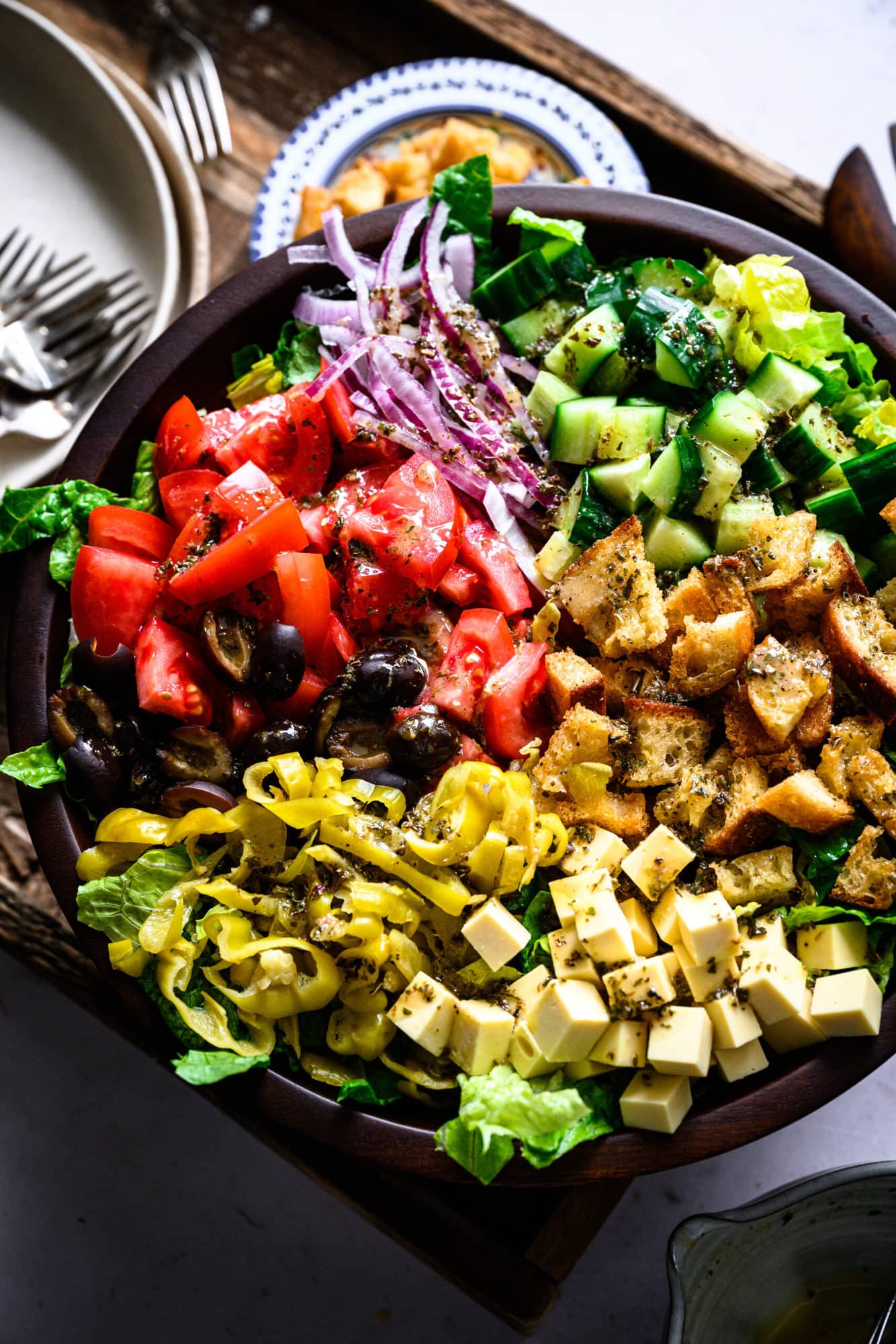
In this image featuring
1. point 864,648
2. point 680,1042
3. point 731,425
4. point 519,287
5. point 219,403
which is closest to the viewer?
point 680,1042

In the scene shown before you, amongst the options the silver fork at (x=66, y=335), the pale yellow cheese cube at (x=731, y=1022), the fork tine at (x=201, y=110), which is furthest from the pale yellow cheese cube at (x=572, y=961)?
the fork tine at (x=201, y=110)

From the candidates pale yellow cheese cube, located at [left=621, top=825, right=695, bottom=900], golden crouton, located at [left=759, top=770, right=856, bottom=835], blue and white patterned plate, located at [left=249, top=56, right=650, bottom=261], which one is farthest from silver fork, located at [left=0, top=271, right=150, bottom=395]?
golden crouton, located at [left=759, top=770, right=856, bottom=835]

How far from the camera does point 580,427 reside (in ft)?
8.18

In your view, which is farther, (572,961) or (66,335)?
(66,335)

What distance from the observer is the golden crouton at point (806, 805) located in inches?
85.8

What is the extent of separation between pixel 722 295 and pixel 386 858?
1.54m

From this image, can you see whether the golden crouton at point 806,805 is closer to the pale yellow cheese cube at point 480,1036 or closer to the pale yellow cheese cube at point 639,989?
the pale yellow cheese cube at point 639,989

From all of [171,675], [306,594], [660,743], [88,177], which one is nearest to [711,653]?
[660,743]

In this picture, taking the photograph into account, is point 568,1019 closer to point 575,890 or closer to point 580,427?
point 575,890

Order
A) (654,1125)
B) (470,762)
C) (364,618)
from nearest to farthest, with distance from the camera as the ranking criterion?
(654,1125) → (470,762) → (364,618)

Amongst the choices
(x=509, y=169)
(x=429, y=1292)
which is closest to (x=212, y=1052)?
(x=429, y=1292)

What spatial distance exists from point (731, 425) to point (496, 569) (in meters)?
0.62

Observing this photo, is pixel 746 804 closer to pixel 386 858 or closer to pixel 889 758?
pixel 889 758

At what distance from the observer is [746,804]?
2.24 metres
